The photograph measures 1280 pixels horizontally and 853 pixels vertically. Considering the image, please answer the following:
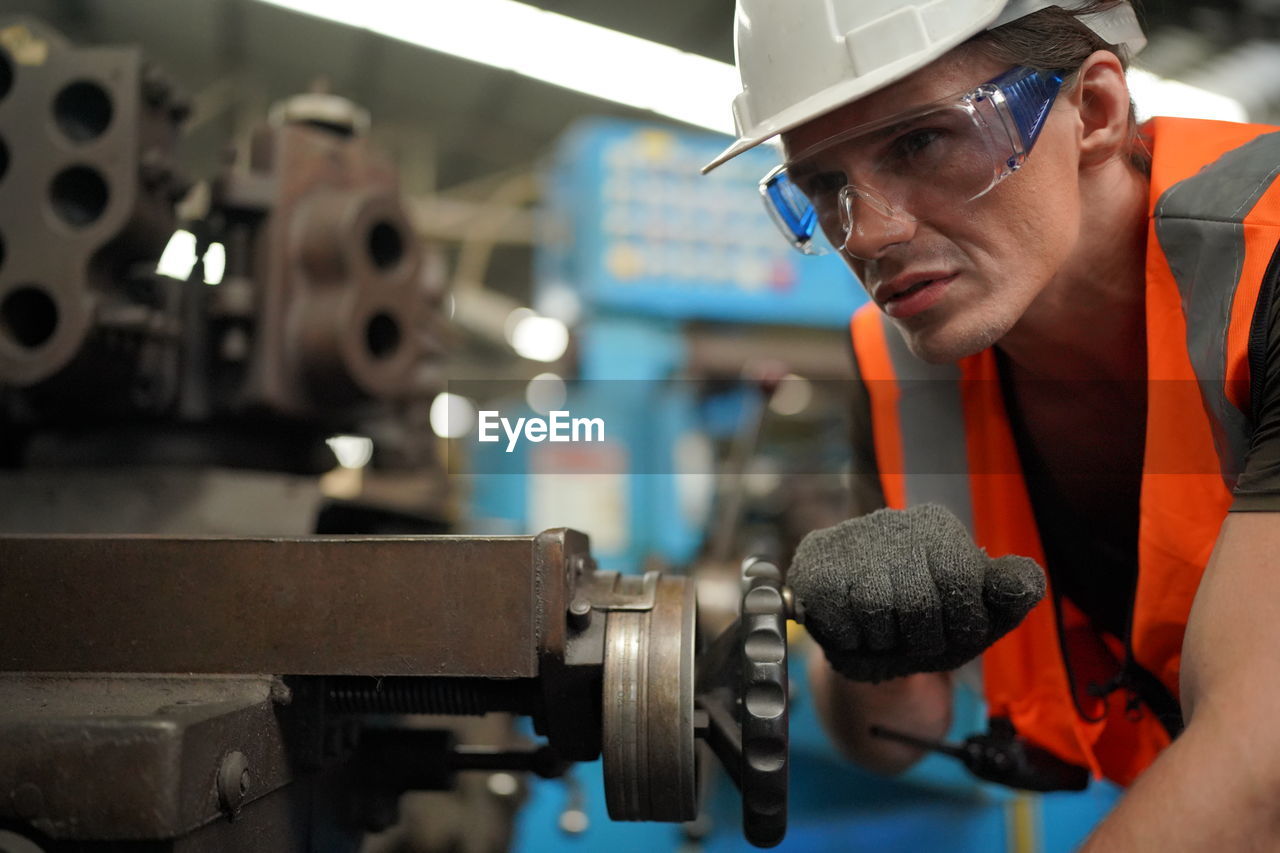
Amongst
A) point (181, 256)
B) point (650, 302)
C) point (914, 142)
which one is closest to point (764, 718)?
point (914, 142)

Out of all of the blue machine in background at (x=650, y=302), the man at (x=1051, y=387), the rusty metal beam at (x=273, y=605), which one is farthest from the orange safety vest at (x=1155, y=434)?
the blue machine in background at (x=650, y=302)

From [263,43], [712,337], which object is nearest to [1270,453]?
[712,337]

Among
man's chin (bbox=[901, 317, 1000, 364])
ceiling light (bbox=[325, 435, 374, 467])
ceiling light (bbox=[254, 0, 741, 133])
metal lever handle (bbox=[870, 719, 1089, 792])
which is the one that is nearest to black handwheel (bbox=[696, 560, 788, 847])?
man's chin (bbox=[901, 317, 1000, 364])

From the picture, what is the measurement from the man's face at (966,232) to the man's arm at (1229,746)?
0.34 meters

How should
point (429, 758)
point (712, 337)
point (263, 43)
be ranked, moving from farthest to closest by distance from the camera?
point (263, 43), point (712, 337), point (429, 758)

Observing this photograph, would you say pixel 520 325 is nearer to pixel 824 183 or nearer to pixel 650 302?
pixel 650 302

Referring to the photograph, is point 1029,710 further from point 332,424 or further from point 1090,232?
point 332,424

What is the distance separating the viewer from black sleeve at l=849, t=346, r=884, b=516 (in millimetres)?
1237

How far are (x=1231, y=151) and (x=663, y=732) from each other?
75 cm

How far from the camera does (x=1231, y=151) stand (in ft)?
3.01

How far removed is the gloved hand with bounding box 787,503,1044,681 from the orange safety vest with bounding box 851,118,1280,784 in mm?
231

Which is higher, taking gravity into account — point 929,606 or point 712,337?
point 712,337

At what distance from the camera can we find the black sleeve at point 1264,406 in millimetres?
695

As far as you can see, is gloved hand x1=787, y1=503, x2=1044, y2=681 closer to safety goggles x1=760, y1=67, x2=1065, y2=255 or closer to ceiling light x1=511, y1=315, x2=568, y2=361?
safety goggles x1=760, y1=67, x2=1065, y2=255
